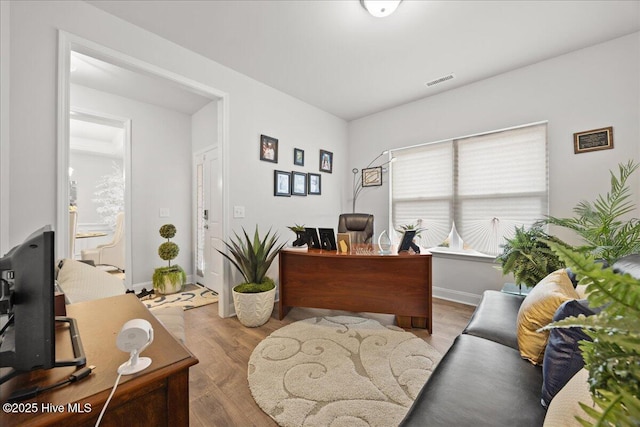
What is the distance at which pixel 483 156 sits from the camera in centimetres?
304

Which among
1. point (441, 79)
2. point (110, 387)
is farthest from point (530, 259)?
point (110, 387)

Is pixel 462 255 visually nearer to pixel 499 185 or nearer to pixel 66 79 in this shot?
pixel 499 185

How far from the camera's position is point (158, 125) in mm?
3762

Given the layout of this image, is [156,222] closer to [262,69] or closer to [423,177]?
[262,69]

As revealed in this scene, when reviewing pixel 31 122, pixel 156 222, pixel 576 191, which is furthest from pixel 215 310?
pixel 576 191

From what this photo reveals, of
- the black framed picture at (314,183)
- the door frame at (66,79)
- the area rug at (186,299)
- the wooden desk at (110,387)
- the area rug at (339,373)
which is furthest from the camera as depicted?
the black framed picture at (314,183)

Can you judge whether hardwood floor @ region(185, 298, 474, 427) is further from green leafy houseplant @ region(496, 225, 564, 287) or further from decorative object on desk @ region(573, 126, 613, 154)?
decorative object on desk @ region(573, 126, 613, 154)

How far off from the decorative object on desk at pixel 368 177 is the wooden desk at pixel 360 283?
1.87 m

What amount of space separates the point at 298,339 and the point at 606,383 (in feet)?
6.87

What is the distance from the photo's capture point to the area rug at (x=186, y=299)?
9.98 ft

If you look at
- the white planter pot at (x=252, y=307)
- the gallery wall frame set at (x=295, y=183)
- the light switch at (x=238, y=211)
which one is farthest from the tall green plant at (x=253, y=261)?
the gallery wall frame set at (x=295, y=183)

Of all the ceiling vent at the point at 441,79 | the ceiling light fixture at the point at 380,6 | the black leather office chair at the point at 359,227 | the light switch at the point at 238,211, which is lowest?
the black leather office chair at the point at 359,227

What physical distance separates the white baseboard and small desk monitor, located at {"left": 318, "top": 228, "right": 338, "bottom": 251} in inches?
68.2

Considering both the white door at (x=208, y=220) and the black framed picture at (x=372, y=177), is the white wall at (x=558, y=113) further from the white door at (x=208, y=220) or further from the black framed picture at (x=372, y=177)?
the white door at (x=208, y=220)
